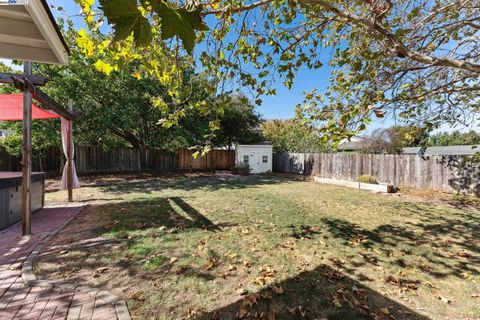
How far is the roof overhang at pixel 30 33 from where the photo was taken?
164 centimetres

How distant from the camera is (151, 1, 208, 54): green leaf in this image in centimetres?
83

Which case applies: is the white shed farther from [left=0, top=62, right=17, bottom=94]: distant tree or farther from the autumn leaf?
the autumn leaf

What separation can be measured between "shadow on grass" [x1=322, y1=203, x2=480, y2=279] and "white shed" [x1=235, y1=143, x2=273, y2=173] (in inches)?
483

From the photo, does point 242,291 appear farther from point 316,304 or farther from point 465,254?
point 465,254

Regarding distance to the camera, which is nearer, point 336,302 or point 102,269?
point 336,302

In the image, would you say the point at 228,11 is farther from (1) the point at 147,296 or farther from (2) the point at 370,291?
(2) the point at 370,291

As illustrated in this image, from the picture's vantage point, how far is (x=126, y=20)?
81cm

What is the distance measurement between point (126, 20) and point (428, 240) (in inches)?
213

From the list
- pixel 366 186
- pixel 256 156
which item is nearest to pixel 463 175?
pixel 366 186

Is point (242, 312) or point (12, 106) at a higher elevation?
point (12, 106)

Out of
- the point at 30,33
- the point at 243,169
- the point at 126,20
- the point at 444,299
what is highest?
the point at 30,33

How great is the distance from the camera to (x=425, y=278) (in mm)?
2783

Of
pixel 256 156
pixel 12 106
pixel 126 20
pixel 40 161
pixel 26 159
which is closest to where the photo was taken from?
Answer: pixel 126 20

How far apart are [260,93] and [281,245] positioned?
8.06 feet
